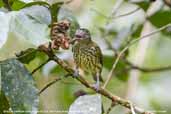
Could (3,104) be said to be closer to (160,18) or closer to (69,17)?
(69,17)

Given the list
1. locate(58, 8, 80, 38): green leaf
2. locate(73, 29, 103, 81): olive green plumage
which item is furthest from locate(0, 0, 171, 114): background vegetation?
locate(73, 29, 103, 81): olive green plumage

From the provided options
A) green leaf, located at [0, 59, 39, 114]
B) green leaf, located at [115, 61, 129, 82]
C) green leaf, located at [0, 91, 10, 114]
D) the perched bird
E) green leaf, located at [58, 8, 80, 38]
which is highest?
green leaf, located at [58, 8, 80, 38]

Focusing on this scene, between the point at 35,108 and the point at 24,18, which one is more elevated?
the point at 24,18

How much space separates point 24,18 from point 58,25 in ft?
0.36

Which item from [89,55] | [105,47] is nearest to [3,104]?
[89,55]

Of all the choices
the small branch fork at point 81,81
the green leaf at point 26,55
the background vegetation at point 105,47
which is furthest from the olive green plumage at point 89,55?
the small branch fork at point 81,81

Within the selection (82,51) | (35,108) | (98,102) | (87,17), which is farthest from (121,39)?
(35,108)

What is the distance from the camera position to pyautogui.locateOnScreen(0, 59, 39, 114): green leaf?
1.32 meters

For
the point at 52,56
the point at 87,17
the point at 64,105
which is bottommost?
the point at 64,105

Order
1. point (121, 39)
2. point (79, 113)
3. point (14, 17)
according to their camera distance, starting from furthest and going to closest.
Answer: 1. point (121, 39)
2. point (79, 113)
3. point (14, 17)

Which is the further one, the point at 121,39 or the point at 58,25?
the point at 121,39

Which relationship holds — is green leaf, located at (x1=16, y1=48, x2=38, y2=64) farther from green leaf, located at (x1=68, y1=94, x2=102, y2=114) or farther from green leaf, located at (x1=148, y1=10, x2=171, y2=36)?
green leaf, located at (x1=148, y1=10, x2=171, y2=36)

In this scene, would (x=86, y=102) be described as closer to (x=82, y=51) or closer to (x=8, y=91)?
(x=8, y=91)

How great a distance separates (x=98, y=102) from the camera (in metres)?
1.44
